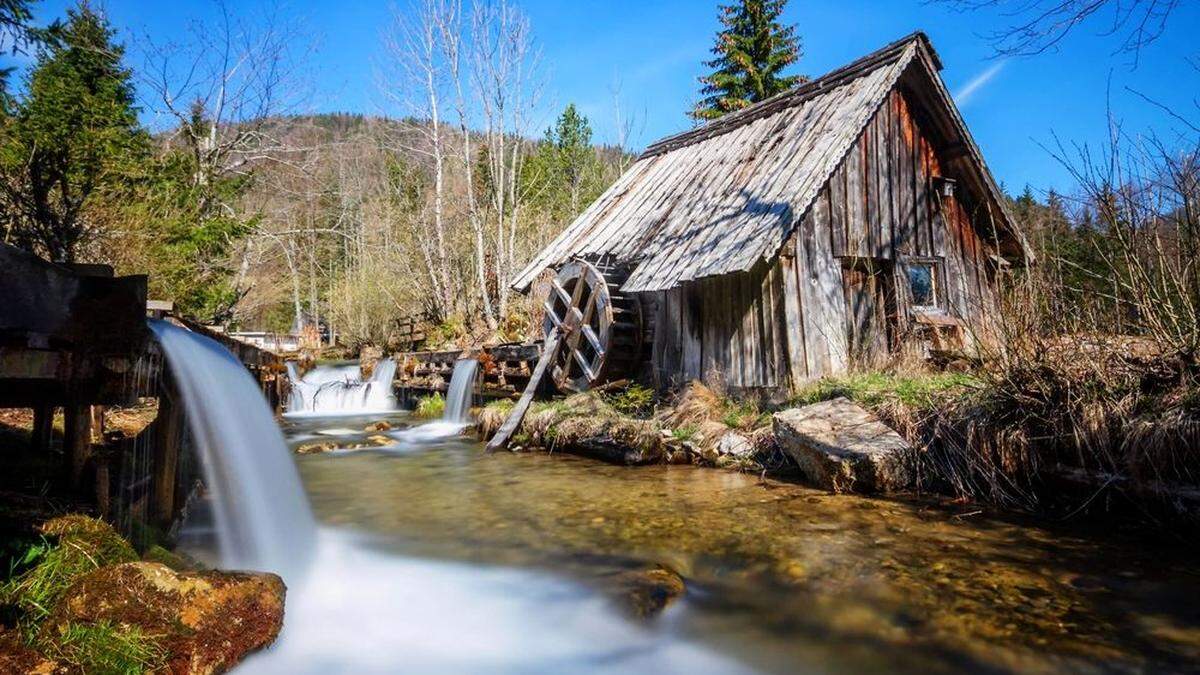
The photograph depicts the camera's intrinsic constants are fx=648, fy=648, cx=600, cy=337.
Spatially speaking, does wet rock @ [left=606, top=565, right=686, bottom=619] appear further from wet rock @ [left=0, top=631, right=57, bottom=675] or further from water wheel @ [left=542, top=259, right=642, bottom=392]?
water wheel @ [left=542, top=259, right=642, bottom=392]

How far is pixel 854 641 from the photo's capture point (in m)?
3.25

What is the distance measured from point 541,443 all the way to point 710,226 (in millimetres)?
4162

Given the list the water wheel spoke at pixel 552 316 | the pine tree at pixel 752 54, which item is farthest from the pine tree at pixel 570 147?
the water wheel spoke at pixel 552 316

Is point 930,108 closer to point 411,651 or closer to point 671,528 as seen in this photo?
point 671,528

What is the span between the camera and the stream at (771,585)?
3156 mm

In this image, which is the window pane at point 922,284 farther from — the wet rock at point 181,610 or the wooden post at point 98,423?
the wooden post at point 98,423

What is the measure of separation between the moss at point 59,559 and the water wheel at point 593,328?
8.39 metres

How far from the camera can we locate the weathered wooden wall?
8.93 metres

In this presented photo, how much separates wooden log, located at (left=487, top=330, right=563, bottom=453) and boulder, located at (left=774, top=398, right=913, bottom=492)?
15.4 ft

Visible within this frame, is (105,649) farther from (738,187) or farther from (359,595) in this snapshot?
(738,187)

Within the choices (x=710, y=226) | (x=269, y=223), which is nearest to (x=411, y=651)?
(x=710, y=226)

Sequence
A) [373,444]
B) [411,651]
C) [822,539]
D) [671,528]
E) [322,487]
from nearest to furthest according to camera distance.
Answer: [411,651], [822,539], [671,528], [322,487], [373,444]

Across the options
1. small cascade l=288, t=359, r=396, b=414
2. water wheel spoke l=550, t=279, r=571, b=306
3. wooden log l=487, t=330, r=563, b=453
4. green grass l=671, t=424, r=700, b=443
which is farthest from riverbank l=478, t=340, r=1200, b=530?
small cascade l=288, t=359, r=396, b=414

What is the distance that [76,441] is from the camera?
12.8 ft
